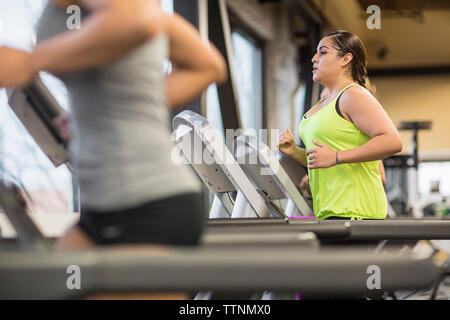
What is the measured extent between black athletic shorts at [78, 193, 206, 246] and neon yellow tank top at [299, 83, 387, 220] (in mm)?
1157

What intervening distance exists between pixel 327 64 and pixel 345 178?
0.39 meters

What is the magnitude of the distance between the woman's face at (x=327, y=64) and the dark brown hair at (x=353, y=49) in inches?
0.7

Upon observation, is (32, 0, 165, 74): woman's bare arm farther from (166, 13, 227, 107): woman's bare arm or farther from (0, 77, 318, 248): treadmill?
(0, 77, 318, 248): treadmill

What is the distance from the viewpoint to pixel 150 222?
949mm

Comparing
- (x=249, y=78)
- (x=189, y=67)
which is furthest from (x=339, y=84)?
(x=249, y=78)

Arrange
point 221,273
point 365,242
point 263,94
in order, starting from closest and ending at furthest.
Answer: point 221,273 → point 365,242 → point 263,94

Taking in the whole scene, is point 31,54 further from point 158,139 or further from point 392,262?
point 392,262

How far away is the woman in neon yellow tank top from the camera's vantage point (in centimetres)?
197

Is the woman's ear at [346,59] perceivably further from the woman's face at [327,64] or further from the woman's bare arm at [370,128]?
the woman's bare arm at [370,128]

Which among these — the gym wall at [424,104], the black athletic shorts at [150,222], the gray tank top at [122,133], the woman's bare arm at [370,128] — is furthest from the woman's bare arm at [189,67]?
the gym wall at [424,104]
